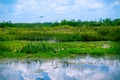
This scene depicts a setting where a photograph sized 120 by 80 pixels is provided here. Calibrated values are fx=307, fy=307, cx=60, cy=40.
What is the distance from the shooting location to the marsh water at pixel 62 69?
11.6 meters

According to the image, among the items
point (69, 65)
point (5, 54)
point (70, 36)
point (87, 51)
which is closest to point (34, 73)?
point (69, 65)

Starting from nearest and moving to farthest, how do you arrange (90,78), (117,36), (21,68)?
(90,78) → (21,68) → (117,36)

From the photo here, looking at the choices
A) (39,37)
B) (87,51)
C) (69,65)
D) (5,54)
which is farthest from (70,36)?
(69,65)

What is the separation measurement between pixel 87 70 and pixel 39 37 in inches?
656

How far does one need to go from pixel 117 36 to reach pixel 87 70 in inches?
452

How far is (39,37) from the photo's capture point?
29.0 meters

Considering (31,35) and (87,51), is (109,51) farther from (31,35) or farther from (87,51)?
(31,35)

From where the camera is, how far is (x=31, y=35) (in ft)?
96.2

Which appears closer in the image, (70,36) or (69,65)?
(69,65)

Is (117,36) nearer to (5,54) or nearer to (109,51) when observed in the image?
(109,51)

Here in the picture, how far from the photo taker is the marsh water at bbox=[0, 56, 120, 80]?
11604 millimetres

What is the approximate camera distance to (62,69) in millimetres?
12953

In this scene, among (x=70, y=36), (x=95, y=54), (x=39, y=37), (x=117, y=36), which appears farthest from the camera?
(x=39, y=37)

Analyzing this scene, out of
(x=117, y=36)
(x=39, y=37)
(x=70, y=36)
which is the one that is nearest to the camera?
(x=117, y=36)
